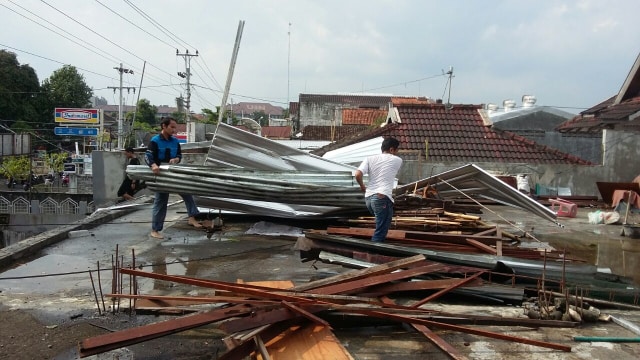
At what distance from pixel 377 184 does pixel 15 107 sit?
46.9m

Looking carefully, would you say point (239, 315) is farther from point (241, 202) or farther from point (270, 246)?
point (241, 202)

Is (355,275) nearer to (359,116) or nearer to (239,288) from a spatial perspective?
(239,288)

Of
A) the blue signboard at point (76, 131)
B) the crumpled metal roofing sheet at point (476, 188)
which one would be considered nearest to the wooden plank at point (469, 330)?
the crumpled metal roofing sheet at point (476, 188)

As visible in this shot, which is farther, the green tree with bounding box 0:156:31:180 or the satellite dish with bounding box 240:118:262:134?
the satellite dish with bounding box 240:118:262:134

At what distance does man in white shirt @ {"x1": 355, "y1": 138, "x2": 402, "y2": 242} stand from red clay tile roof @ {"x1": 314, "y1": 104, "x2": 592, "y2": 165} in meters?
8.54

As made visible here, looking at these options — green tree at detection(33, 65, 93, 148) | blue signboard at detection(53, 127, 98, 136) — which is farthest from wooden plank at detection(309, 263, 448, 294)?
green tree at detection(33, 65, 93, 148)

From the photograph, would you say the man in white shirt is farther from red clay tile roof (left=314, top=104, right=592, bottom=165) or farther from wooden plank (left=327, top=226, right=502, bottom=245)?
red clay tile roof (left=314, top=104, right=592, bottom=165)

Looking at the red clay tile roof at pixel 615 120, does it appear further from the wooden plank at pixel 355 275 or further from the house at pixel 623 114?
the wooden plank at pixel 355 275

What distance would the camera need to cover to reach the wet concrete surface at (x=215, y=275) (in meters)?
3.19

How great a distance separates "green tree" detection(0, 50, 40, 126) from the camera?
4178cm

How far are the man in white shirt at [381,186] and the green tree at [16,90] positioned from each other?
45.0m

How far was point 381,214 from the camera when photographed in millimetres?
5453

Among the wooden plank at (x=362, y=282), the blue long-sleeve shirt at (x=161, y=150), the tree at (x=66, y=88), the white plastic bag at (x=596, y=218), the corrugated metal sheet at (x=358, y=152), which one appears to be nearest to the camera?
the wooden plank at (x=362, y=282)

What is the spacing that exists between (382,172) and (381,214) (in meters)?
0.48
